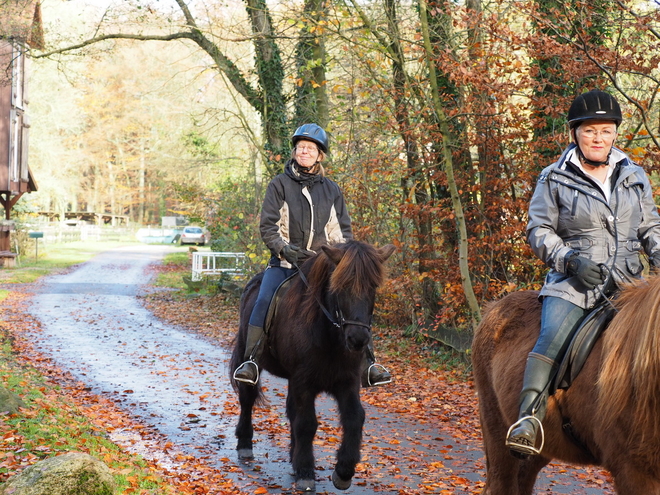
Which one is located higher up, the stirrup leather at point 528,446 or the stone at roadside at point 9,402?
the stirrup leather at point 528,446

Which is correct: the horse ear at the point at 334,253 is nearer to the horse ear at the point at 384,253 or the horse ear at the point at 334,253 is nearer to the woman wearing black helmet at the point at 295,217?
the horse ear at the point at 384,253

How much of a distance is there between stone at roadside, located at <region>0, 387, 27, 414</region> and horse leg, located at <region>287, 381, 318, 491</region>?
9.79ft

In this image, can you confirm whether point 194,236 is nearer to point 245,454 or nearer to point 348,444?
point 245,454

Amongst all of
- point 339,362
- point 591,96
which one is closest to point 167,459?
point 339,362

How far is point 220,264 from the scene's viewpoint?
25641 millimetres

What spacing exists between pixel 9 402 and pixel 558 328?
573 centimetres

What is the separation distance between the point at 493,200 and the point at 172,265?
2900 centimetres

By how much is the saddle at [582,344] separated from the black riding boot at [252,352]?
133 inches

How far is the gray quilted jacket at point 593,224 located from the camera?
4.12 meters

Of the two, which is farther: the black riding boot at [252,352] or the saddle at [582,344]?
the black riding boot at [252,352]

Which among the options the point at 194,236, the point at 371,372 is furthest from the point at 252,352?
the point at 194,236

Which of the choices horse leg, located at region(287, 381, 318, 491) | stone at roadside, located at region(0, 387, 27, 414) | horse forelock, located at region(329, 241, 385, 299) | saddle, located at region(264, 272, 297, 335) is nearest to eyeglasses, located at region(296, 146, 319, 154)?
saddle, located at region(264, 272, 297, 335)

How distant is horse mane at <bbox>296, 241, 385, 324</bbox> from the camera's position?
19.2ft

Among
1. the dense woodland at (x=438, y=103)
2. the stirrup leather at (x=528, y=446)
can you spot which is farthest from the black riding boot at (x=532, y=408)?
the dense woodland at (x=438, y=103)
